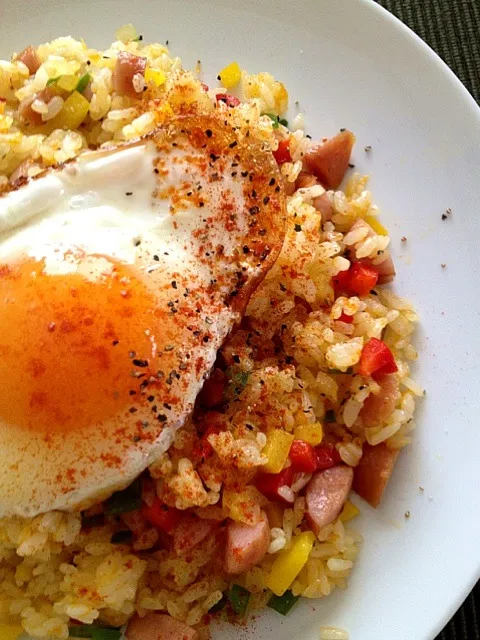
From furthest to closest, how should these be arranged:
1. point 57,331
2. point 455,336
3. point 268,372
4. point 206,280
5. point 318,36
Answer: point 318,36, point 455,336, point 268,372, point 206,280, point 57,331

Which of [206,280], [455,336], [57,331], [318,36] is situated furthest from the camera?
[318,36]

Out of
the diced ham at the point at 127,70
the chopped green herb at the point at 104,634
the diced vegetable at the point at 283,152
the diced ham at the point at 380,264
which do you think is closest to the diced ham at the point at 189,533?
the chopped green herb at the point at 104,634

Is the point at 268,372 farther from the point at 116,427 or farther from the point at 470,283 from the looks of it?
the point at 470,283

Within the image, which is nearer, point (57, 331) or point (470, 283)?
point (57, 331)

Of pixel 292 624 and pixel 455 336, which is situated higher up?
pixel 455 336

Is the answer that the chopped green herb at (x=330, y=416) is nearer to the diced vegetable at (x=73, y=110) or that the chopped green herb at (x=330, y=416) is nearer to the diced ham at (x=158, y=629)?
the diced ham at (x=158, y=629)

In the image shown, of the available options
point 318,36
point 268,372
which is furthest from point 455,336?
point 318,36

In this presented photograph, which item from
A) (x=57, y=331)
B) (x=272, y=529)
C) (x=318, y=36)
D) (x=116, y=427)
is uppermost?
(x=318, y=36)

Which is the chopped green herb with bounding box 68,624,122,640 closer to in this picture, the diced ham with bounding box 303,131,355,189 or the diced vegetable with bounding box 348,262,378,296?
the diced vegetable with bounding box 348,262,378,296
